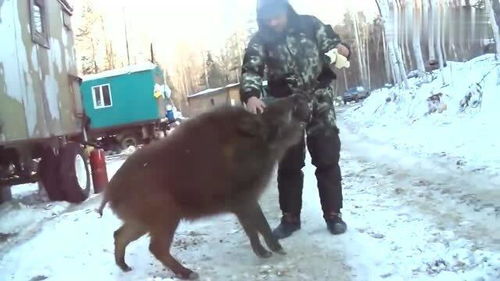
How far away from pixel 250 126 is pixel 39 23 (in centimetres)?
544

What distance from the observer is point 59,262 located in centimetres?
458

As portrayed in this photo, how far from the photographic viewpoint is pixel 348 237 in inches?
177

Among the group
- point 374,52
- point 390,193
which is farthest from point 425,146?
point 374,52

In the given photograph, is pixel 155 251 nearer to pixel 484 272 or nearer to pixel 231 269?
pixel 231 269

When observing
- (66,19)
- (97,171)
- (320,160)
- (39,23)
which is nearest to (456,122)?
Result: (97,171)

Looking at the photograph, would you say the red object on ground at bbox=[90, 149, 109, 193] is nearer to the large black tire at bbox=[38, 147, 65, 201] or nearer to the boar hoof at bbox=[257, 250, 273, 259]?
the large black tire at bbox=[38, 147, 65, 201]

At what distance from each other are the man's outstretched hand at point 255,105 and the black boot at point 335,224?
3.70ft

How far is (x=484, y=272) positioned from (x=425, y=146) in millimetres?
7252

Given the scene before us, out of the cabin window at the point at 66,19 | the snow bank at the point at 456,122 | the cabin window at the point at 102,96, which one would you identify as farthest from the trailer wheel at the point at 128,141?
the cabin window at the point at 66,19

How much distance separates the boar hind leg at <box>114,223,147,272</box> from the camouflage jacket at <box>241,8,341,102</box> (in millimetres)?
1402

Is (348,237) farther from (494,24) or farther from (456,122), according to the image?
(494,24)

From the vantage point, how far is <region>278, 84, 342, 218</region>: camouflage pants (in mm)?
4613

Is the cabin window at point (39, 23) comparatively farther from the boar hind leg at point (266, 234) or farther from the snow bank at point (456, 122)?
the snow bank at point (456, 122)

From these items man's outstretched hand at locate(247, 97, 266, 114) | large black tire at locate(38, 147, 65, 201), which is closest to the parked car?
large black tire at locate(38, 147, 65, 201)
